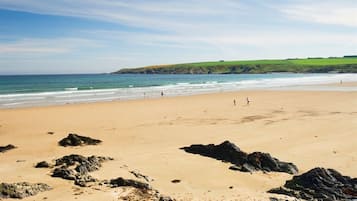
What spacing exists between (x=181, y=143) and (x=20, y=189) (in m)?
9.30

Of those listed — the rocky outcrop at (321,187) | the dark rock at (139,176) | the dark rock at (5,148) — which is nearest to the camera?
the rocky outcrop at (321,187)

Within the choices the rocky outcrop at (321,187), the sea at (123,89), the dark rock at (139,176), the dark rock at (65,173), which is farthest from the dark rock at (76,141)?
the sea at (123,89)

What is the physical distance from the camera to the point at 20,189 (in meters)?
10.1

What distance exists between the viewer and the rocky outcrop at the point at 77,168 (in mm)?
11289

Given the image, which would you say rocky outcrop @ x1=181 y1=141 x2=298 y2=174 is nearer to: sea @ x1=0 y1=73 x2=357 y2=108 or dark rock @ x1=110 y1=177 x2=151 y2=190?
dark rock @ x1=110 y1=177 x2=151 y2=190

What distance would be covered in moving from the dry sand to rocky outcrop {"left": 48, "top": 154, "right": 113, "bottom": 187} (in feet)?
0.94

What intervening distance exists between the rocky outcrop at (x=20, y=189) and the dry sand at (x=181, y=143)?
245mm

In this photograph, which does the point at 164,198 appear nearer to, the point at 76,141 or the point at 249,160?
the point at 249,160

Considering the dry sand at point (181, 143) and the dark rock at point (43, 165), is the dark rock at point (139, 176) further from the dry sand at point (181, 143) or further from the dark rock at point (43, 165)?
the dark rock at point (43, 165)

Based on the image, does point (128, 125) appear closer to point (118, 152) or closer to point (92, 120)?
point (92, 120)

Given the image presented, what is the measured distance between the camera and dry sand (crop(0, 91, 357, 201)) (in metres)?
11.5

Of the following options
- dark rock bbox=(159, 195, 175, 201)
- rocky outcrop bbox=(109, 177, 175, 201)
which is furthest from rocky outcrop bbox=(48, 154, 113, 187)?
dark rock bbox=(159, 195, 175, 201)

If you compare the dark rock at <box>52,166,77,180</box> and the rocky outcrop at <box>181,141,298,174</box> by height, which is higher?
the dark rock at <box>52,166,77,180</box>

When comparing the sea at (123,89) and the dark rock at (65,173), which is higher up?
the dark rock at (65,173)
